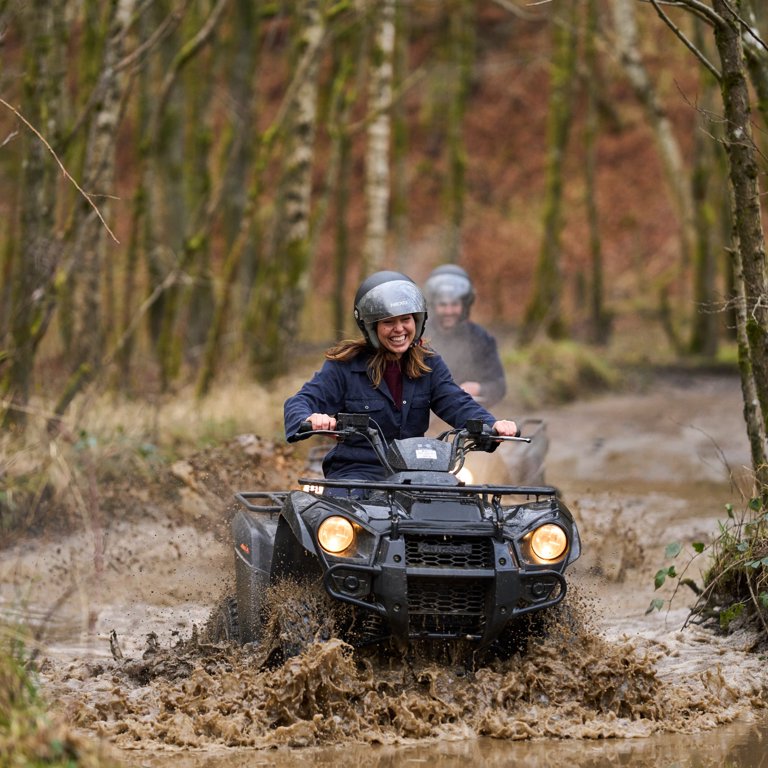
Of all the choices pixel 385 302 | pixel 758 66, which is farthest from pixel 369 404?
pixel 758 66

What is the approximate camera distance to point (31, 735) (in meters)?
4.59

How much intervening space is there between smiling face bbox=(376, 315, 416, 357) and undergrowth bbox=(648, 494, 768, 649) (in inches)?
71.8

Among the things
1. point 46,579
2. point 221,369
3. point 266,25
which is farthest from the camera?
point 266,25

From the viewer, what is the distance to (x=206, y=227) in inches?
631

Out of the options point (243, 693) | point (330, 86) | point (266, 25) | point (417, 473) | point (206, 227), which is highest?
point (266, 25)

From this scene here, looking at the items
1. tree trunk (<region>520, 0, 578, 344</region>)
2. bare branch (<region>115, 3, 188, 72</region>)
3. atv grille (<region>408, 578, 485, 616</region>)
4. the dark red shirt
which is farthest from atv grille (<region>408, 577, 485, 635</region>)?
tree trunk (<region>520, 0, 578, 344</region>)

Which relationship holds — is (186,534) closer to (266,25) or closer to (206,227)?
(206,227)

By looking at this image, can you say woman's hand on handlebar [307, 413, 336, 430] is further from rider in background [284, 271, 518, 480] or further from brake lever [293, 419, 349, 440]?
rider in background [284, 271, 518, 480]

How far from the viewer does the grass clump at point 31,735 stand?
177 inches

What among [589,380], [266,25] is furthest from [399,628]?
[266,25]

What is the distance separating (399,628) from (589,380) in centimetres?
1633

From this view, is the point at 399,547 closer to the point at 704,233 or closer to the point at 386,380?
the point at 386,380

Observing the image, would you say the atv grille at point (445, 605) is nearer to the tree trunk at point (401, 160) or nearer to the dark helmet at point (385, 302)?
the dark helmet at point (385, 302)

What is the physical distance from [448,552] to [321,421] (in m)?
1.00
